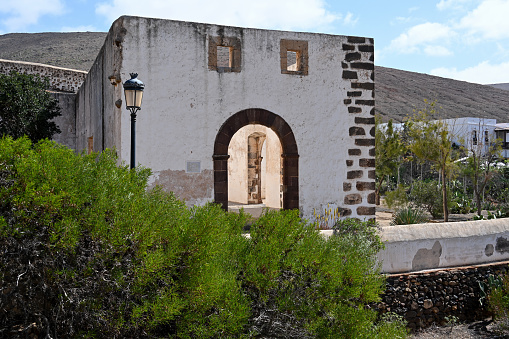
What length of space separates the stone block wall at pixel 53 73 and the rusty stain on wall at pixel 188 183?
17879mm

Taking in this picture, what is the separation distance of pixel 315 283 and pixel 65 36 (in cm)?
6469

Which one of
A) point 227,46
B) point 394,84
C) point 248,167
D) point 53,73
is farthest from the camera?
point 394,84

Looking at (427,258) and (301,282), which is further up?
(301,282)

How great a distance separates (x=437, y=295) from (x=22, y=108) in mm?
12692

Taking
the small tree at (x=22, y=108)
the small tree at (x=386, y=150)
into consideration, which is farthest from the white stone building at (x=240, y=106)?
the small tree at (x=386, y=150)

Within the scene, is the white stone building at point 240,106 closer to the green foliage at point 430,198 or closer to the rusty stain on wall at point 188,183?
the rusty stain on wall at point 188,183

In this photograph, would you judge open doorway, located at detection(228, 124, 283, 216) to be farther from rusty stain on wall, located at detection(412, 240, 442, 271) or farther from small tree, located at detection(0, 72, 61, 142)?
rusty stain on wall, located at detection(412, 240, 442, 271)

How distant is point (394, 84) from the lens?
60.2 metres

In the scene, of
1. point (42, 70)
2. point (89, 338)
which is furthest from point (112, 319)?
point (42, 70)

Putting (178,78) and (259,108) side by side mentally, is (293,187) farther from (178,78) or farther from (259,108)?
(178,78)

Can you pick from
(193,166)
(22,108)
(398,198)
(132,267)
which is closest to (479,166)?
(398,198)

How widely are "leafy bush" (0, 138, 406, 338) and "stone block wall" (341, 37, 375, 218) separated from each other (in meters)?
5.95

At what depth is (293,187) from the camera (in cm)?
892

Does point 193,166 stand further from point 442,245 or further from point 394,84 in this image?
point 394,84
